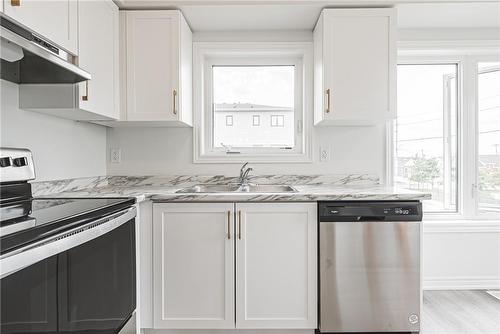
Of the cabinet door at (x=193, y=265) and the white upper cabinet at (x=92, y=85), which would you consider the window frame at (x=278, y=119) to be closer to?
the cabinet door at (x=193, y=265)

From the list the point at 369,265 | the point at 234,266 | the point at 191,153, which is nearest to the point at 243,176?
the point at 191,153

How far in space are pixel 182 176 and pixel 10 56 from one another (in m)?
1.44

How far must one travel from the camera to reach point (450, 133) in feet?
9.39

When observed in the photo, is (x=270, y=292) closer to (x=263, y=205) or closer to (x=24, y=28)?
(x=263, y=205)

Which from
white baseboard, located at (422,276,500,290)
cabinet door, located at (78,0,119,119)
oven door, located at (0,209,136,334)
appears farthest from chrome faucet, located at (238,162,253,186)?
white baseboard, located at (422,276,500,290)

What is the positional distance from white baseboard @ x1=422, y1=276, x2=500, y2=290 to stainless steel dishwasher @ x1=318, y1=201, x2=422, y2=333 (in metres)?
0.89

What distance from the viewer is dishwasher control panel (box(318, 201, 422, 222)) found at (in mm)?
1970

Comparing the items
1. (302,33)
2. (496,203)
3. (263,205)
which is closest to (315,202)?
(263,205)

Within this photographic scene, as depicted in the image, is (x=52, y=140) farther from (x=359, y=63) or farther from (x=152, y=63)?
(x=359, y=63)

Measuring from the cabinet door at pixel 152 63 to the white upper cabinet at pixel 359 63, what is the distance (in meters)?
0.97

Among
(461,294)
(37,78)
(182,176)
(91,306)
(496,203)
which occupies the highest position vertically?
(37,78)

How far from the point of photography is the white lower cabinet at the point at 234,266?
2.02 m

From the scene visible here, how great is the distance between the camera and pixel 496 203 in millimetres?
2832

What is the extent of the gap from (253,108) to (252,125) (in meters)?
0.14
